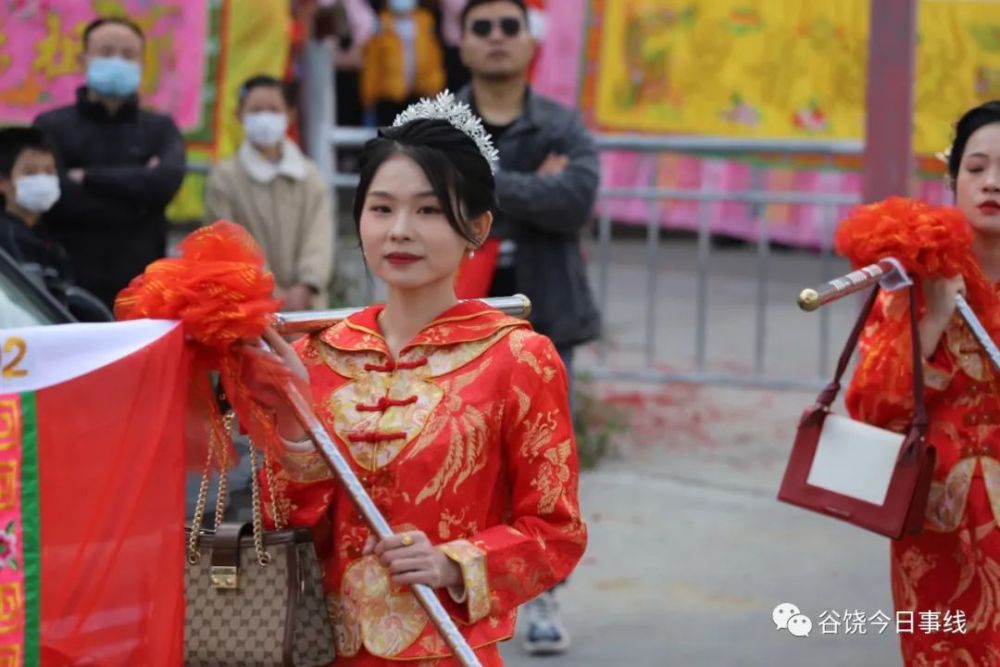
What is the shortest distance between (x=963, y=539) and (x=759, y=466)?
3847 mm

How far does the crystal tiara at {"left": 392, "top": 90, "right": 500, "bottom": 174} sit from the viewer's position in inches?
124

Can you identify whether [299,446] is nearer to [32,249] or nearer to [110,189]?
[32,249]

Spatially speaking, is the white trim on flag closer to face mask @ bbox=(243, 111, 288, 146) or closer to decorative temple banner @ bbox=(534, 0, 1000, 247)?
face mask @ bbox=(243, 111, 288, 146)

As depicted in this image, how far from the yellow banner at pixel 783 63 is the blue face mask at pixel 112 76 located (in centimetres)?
482

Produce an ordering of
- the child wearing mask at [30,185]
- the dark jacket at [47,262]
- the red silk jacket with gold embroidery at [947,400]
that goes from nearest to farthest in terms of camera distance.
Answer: the red silk jacket with gold embroidery at [947,400] → the dark jacket at [47,262] → the child wearing mask at [30,185]

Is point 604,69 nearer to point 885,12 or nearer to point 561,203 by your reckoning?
point 885,12

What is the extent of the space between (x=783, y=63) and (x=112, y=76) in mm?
5108

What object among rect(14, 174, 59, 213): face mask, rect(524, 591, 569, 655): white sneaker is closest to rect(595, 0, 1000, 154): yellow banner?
rect(524, 591, 569, 655): white sneaker

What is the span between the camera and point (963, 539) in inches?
160

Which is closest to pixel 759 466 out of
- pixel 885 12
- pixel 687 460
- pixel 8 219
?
pixel 687 460

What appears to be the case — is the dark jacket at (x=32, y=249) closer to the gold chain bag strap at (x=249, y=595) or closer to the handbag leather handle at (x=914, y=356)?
the handbag leather handle at (x=914, y=356)

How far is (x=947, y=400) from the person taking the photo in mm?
4078

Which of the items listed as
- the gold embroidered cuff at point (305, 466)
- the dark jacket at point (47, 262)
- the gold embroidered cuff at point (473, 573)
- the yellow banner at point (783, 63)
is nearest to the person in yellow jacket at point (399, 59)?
the yellow banner at point (783, 63)

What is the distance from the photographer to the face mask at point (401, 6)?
1186cm
